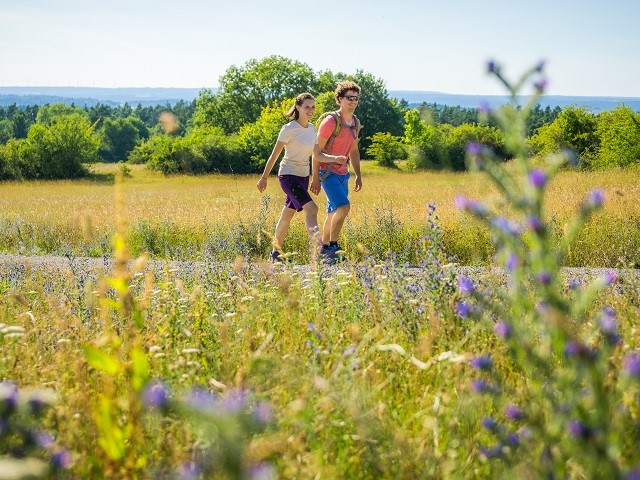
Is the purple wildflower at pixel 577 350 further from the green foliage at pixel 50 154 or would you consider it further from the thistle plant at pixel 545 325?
the green foliage at pixel 50 154

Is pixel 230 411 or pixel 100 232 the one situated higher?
pixel 230 411

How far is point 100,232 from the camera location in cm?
1256

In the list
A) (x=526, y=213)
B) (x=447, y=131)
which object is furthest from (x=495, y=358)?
(x=447, y=131)

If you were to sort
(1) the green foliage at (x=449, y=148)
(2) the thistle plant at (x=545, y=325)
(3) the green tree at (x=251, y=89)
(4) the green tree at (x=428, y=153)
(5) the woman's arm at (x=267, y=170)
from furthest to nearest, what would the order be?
(3) the green tree at (x=251, y=89), (4) the green tree at (x=428, y=153), (1) the green foliage at (x=449, y=148), (5) the woman's arm at (x=267, y=170), (2) the thistle plant at (x=545, y=325)

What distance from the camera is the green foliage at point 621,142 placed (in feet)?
120

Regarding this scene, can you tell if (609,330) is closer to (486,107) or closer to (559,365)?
(486,107)

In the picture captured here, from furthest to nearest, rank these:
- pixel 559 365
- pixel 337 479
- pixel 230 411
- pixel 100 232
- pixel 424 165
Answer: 1. pixel 424 165
2. pixel 100 232
3. pixel 559 365
4. pixel 337 479
5. pixel 230 411

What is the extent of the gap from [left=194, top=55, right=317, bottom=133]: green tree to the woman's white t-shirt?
66.8m

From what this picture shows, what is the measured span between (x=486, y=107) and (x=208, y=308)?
3.23 meters

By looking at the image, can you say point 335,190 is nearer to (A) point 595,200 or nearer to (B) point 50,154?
(A) point 595,200

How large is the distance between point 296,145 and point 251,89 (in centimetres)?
6862

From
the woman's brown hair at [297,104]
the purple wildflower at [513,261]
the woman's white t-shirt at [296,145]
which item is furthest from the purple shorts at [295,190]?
the purple wildflower at [513,261]

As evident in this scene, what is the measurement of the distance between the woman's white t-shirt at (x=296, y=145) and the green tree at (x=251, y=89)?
2628 inches

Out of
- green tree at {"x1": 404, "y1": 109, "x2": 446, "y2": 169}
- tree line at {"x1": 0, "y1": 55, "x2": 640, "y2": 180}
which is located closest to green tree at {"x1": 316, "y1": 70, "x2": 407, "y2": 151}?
tree line at {"x1": 0, "y1": 55, "x2": 640, "y2": 180}
